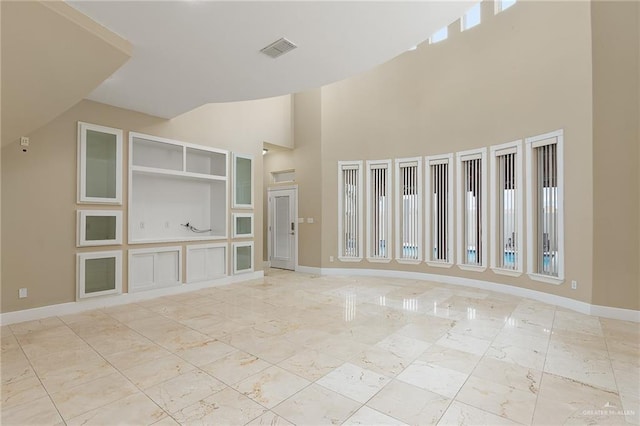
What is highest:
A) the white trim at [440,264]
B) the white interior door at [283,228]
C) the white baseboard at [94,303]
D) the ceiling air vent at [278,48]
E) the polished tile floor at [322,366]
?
the ceiling air vent at [278,48]

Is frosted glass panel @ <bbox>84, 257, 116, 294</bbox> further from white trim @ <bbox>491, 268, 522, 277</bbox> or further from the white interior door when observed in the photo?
white trim @ <bbox>491, 268, 522, 277</bbox>

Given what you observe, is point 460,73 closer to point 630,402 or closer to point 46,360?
point 630,402

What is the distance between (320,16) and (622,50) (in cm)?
409

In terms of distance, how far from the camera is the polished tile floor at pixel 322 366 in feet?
7.02

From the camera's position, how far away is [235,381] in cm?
253

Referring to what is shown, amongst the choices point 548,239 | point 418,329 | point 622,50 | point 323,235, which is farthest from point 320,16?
point 323,235

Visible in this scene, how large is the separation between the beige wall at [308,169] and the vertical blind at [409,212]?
6.07 ft

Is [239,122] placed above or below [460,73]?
below

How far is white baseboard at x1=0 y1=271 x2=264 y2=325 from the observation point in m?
4.03

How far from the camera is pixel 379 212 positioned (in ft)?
23.4

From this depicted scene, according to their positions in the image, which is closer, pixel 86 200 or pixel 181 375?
pixel 181 375

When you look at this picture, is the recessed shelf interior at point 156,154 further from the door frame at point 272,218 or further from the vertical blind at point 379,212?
the vertical blind at point 379,212

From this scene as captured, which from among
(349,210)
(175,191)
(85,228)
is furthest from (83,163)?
(349,210)

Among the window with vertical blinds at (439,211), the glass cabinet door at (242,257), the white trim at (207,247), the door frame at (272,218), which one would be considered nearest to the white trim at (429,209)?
the window with vertical blinds at (439,211)
